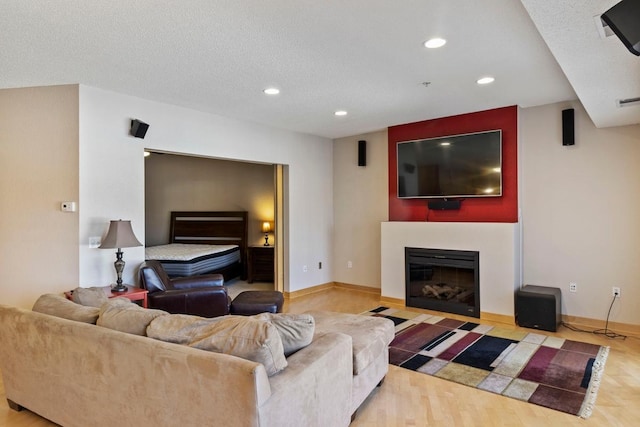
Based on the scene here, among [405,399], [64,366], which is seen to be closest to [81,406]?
[64,366]

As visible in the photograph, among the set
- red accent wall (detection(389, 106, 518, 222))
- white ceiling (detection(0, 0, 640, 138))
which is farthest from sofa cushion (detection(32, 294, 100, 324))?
red accent wall (detection(389, 106, 518, 222))

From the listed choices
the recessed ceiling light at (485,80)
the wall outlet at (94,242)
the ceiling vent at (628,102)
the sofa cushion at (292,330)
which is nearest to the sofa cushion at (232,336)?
the sofa cushion at (292,330)

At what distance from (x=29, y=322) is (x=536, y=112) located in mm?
5327

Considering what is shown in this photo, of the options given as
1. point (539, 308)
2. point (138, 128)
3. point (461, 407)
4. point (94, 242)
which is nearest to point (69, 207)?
point (94, 242)

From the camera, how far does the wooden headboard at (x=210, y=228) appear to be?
24.7ft

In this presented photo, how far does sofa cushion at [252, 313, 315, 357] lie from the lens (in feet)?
6.39

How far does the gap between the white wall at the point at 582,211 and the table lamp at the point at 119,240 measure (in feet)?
14.8

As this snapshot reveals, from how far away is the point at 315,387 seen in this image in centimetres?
185

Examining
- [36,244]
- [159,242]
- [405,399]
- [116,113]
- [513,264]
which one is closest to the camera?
[405,399]

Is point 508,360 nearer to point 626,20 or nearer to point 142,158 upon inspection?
point 626,20

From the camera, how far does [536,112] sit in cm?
464

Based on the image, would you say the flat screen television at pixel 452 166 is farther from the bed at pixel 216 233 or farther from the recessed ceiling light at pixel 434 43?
the bed at pixel 216 233

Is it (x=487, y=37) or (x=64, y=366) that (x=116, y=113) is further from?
(x=487, y=37)

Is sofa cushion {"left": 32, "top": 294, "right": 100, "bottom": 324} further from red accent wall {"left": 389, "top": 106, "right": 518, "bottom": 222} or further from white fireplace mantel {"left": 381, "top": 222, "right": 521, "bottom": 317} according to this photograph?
red accent wall {"left": 389, "top": 106, "right": 518, "bottom": 222}
